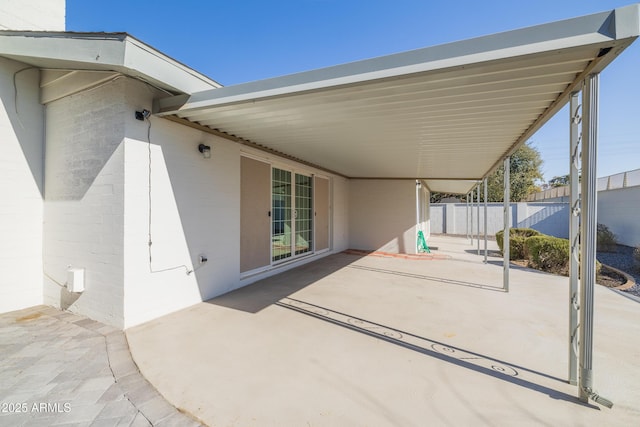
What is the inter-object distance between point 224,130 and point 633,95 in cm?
786

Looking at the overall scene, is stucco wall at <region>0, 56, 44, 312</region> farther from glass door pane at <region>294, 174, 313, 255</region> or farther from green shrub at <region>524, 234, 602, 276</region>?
green shrub at <region>524, 234, 602, 276</region>

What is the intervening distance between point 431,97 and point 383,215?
6.93m

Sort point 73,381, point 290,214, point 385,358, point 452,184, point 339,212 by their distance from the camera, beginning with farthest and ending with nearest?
point 452,184 < point 339,212 < point 290,214 < point 385,358 < point 73,381

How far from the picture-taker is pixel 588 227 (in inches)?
77.7

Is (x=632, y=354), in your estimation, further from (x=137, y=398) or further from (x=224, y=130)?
(x=224, y=130)

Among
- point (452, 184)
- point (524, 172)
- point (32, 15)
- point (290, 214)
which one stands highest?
point (524, 172)

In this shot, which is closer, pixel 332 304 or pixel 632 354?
pixel 632 354

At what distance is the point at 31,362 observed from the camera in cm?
242

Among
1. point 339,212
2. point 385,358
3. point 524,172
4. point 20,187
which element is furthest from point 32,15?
point 524,172

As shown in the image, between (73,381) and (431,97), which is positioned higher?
(431,97)

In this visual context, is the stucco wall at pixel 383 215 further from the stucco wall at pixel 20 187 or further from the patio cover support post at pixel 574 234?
the stucco wall at pixel 20 187

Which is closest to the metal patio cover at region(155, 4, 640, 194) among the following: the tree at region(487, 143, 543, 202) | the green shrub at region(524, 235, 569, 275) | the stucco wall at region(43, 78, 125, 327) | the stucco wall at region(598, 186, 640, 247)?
the stucco wall at region(43, 78, 125, 327)

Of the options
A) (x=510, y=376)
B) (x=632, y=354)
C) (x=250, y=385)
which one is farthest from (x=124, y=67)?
(x=632, y=354)

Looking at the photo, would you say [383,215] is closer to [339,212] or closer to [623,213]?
[339,212]
